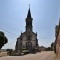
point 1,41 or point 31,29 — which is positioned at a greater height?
point 31,29

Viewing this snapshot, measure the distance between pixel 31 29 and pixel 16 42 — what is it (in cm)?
989

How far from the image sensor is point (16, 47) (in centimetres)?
11506

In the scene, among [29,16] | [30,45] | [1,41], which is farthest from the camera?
[29,16]

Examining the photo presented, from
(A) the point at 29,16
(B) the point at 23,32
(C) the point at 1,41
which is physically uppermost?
Result: (A) the point at 29,16

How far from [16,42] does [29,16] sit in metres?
15.9

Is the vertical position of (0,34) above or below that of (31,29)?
below

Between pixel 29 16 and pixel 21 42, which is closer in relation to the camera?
pixel 21 42

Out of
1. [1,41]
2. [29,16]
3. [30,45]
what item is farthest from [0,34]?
[29,16]

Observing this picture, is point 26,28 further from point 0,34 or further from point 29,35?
point 0,34

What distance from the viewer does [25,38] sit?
4466 inches

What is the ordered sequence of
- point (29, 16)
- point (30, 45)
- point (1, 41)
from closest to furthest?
1. point (1, 41)
2. point (30, 45)
3. point (29, 16)

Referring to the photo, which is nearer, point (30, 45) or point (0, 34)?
point (0, 34)

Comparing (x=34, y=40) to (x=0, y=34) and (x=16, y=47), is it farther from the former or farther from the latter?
(x=0, y=34)

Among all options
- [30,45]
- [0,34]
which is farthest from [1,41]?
[30,45]
